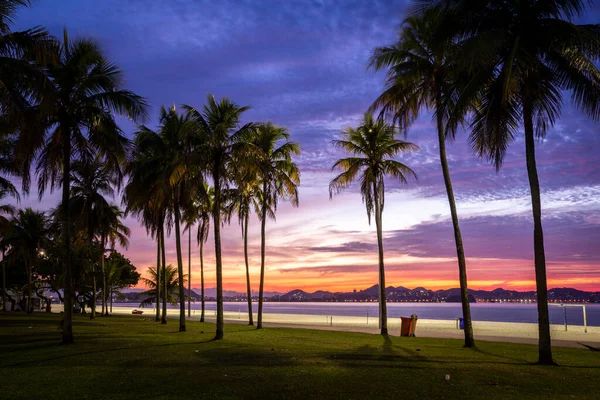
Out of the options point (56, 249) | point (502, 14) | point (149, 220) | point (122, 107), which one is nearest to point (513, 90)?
point (502, 14)

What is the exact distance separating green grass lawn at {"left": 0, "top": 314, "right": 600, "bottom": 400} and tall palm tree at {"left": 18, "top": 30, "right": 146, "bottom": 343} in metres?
4.83

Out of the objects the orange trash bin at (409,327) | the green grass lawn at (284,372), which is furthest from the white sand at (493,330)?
the green grass lawn at (284,372)

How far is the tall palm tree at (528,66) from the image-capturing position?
13.1m

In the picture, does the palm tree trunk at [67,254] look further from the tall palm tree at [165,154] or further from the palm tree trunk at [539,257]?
the palm tree trunk at [539,257]

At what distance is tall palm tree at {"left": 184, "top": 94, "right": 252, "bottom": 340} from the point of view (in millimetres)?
21375

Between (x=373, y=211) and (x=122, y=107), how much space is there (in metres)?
13.5

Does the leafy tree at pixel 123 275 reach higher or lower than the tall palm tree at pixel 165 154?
lower

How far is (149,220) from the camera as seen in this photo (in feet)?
110

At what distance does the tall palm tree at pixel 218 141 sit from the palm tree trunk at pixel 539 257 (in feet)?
36.5

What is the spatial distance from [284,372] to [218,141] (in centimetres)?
1237

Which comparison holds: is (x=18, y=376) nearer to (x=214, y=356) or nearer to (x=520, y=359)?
(x=214, y=356)

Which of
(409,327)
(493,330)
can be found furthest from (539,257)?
(493,330)

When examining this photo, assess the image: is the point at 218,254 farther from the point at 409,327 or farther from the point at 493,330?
the point at 493,330

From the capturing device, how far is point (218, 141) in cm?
2161
